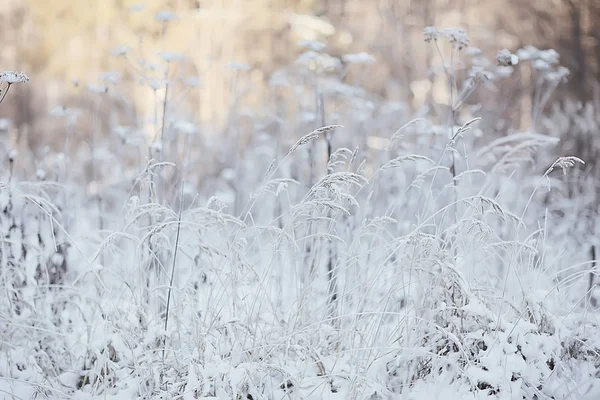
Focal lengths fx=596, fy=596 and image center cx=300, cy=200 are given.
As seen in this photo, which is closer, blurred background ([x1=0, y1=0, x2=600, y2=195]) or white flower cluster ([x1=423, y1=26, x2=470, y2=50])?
white flower cluster ([x1=423, y1=26, x2=470, y2=50])

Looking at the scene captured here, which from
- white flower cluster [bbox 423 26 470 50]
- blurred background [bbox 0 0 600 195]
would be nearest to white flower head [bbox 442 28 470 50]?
white flower cluster [bbox 423 26 470 50]

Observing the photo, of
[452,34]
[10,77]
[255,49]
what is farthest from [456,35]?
[255,49]

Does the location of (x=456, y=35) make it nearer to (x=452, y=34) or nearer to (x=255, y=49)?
(x=452, y=34)

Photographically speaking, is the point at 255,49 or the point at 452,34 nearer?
the point at 452,34

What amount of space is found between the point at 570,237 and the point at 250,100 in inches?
169

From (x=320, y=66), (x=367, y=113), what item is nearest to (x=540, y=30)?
(x=367, y=113)

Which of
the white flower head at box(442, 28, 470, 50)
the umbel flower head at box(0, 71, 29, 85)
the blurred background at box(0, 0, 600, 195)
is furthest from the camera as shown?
the blurred background at box(0, 0, 600, 195)

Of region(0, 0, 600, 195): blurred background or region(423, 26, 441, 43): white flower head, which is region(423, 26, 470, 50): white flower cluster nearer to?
region(423, 26, 441, 43): white flower head

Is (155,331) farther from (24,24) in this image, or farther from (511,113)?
(24,24)

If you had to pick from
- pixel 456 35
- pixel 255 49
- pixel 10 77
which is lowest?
pixel 10 77

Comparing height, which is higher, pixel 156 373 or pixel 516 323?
pixel 516 323

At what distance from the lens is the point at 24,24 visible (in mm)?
7129

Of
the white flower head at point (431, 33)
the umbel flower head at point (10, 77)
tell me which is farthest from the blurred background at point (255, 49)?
the umbel flower head at point (10, 77)

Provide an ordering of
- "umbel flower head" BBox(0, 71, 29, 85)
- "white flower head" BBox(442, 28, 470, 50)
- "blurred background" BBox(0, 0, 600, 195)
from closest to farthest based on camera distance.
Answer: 1. "umbel flower head" BBox(0, 71, 29, 85)
2. "white flower head" BBox(442, 28, 470, 50)
3. "blurred background" BBox(0, 0, 600, 195)
